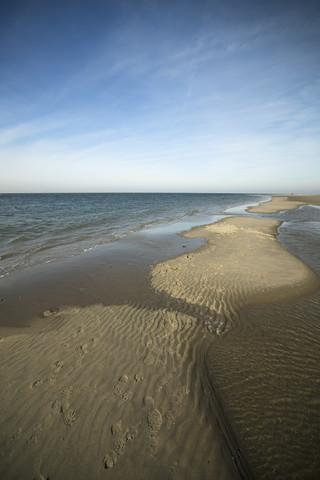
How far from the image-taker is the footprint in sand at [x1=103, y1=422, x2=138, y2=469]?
2.52 meters

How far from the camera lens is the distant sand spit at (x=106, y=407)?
250 centimetres

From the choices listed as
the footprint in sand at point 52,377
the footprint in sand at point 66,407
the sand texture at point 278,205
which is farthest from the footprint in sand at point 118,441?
the sand texture at point 278,205

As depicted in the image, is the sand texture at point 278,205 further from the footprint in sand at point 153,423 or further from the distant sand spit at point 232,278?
the footprint in sand at point 153,423

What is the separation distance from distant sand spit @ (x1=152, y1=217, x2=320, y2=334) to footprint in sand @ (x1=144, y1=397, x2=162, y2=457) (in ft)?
8.02

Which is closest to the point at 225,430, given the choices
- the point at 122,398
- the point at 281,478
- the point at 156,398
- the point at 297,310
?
the point at 281,478

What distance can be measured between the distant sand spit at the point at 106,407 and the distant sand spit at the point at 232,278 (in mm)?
1593

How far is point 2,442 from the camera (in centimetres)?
271

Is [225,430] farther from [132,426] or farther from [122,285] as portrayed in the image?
[122,285]

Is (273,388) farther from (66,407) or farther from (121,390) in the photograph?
(66,407)

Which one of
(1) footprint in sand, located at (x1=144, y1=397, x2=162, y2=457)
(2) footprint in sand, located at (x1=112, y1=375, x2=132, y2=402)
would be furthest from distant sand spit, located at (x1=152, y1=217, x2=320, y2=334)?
(2) footprint in sand, located at (x1=112, y1=375, x2=132, y2=402)

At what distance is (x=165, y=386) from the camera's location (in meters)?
3.48

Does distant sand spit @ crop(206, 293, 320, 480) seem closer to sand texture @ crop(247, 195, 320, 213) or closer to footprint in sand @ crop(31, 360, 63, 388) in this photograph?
footprint in sand @ crop(31, 360, 63, 388)

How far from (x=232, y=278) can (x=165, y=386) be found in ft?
16.9

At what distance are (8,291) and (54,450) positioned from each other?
20.1 ft
